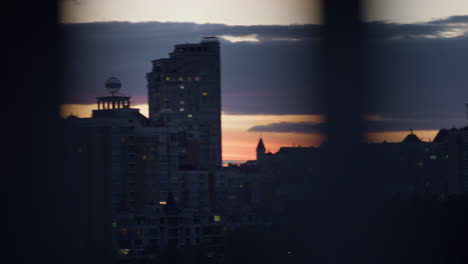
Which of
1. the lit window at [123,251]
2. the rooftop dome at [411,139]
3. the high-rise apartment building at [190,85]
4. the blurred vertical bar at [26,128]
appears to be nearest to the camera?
the blurred vertical bar at [26,128]

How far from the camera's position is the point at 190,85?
69.2m

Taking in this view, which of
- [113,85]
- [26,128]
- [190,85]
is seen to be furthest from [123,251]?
[190,85]

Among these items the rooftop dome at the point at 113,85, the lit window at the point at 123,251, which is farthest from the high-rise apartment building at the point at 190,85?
the lit window at the point at 123,251

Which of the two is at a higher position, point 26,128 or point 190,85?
point 190,85

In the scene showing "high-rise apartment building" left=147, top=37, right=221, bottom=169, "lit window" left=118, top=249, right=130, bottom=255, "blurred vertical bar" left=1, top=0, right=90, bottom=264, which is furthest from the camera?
"high-rise apartment building" left=147, top=37, right=221, bottom=169

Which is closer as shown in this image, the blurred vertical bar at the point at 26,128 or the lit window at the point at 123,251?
the blurred vertical bar at the point at 26,128

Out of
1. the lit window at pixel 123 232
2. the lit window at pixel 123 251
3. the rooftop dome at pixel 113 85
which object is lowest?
the lit window at pixel 123 251

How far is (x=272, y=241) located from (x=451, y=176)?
19565mm

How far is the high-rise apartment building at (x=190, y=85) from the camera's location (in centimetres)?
6800

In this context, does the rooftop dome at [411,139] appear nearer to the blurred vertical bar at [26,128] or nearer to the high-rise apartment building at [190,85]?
the high-rise apartment building at [190,85]

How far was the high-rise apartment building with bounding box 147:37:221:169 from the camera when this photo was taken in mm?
68000

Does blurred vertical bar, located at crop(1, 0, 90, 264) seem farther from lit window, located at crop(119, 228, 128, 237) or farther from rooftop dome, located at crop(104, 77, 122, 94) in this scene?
rooftop dome, located at crop(104, 77, 122, 94)

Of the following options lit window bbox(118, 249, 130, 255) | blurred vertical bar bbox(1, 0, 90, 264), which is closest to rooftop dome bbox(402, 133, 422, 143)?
lit window bbox(118, 249, 130, 255)

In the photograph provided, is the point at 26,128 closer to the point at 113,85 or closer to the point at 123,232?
the point at 123,232
